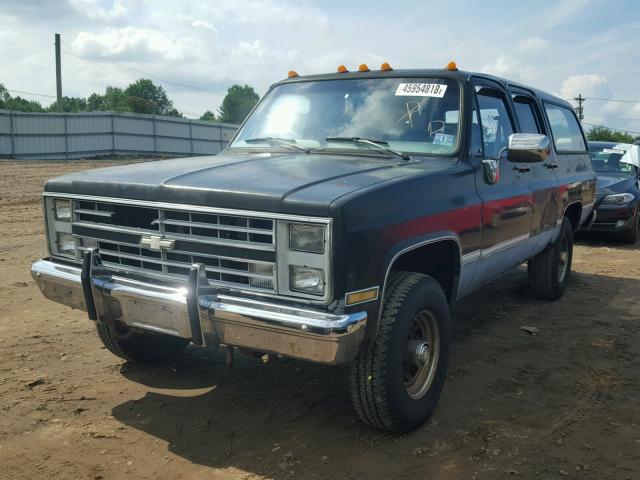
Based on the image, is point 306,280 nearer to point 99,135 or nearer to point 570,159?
point 570,159

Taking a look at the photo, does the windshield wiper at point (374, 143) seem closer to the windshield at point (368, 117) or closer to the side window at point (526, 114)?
the windshield at point (368, 117)

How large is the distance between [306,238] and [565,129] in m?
4.46

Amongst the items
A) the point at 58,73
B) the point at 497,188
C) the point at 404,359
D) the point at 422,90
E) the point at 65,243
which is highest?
the point at 58,73

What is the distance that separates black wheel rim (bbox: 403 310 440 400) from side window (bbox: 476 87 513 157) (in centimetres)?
142

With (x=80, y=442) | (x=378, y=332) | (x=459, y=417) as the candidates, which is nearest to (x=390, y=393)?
(x=378, y=332)

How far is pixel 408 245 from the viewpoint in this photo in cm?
318

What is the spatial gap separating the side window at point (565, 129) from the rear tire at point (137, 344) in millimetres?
3936

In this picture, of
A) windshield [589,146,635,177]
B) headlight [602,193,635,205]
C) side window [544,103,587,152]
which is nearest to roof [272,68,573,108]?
side window [544,103,587,152]

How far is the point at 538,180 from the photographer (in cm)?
517

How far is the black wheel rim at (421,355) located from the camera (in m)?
3.35

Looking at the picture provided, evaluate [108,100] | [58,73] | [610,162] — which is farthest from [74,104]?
[610,162]

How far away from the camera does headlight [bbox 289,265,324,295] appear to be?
2830 millimetres

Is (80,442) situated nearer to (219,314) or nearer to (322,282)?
(219,314)

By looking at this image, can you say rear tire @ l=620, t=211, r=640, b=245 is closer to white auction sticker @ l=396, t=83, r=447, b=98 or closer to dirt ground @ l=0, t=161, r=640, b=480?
dirt ground @ l=0, t=161, r=640, b=480
